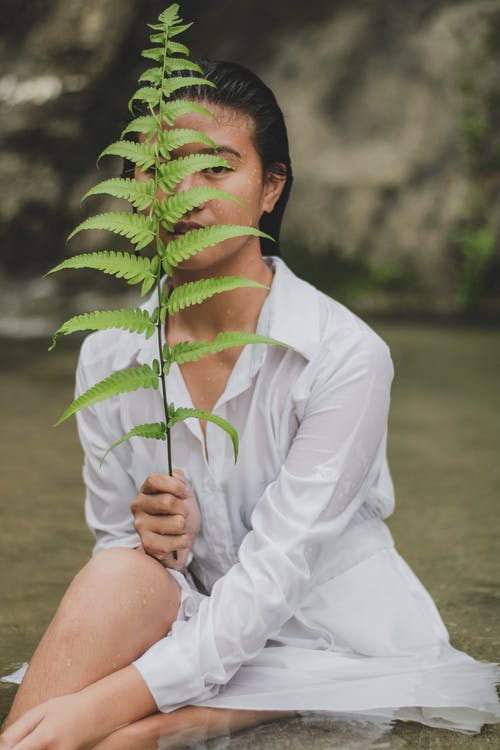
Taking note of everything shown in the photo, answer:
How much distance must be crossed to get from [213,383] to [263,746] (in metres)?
0.79

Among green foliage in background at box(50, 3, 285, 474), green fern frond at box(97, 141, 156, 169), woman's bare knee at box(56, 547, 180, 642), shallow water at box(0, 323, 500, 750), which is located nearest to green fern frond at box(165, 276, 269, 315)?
green foliage in background at box(50, 3, 285, 474)

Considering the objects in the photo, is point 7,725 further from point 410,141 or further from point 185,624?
point 410,141

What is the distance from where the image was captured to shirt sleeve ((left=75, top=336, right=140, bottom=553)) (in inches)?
106

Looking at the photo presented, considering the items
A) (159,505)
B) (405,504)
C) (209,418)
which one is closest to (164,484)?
(159,505)

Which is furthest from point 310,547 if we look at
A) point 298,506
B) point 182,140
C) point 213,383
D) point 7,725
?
point 182,140

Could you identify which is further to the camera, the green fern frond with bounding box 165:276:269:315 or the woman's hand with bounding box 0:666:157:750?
the woman's hand with bounding box 0:666:157:750

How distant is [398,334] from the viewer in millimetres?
8836

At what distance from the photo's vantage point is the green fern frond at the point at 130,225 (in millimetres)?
2018

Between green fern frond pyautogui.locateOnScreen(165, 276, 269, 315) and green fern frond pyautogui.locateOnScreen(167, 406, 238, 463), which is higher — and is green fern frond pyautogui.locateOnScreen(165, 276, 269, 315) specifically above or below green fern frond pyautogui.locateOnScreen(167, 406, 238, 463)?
above

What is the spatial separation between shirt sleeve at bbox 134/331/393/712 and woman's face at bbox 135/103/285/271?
0.32 m

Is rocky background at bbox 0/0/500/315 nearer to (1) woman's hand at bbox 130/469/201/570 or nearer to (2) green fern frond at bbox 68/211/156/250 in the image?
(1) woman's hand at bbox 130/469/201/570

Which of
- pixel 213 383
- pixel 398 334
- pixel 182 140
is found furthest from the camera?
pixel 398 334

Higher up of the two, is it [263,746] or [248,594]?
[248,594]

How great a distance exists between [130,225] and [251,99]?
0.59m
